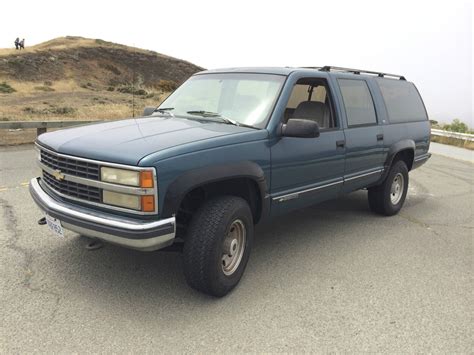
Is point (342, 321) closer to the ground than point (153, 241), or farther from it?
closer to the ground

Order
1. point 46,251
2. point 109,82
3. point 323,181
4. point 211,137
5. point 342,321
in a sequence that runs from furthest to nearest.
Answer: point 109,82 < point 323,181 < point 46,251 < point 211,137 < point 342,321

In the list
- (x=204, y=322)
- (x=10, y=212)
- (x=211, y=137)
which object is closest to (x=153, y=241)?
(x=204, y=322)

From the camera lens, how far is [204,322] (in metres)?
3.27

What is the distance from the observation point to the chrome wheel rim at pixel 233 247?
370cm

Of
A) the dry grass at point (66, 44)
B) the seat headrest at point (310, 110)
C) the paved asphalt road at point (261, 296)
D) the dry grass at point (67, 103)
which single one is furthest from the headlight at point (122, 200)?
the dry grass at point (66, 44)

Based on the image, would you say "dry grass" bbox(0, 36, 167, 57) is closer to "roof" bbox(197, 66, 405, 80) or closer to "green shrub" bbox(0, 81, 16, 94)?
"green shrub" bbox(0, 81, 16, 94)

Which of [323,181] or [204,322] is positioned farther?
[323,181]

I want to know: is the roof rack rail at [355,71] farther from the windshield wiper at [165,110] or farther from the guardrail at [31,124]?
the guardrail at [31,124]

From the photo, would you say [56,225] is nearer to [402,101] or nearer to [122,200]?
[122,200]

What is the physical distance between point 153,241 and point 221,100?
6.26ft

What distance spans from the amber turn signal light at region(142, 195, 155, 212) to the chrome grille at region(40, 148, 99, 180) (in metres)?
0.43

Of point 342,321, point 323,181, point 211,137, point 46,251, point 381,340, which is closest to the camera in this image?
point 381,340

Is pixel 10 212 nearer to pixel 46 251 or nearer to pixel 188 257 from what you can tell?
pixel 46 251

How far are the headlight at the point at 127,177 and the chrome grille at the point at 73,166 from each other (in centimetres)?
9
